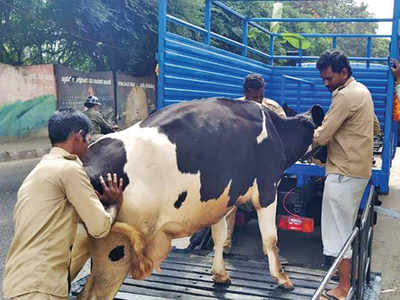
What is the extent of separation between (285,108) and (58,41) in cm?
1086

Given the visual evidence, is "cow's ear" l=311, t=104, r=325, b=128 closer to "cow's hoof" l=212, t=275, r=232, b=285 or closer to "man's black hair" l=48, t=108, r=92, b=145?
"cow's hoof" l=212, t=275, r=232, b=285

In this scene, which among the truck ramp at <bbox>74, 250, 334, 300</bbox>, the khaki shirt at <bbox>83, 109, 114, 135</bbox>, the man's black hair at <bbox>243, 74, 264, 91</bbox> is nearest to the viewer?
the truck ramp at <bbox>74, 250, 334, 300</bbox>

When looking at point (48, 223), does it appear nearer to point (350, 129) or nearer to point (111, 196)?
point (111, 196)

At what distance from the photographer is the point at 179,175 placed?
103 inches

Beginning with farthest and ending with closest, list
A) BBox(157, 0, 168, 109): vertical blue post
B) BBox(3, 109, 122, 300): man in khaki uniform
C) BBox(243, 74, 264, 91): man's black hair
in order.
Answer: BBox(243, 74, 264, 91): man's black hair
BBox(157, 0, 168, 109): vertical blue post
BBox(3, 109, 122, 300): man in khaki uniform

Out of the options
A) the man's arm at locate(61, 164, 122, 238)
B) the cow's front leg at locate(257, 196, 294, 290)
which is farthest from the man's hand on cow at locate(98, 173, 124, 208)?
the cow's front leg at locate(257, 196, 294, 290)

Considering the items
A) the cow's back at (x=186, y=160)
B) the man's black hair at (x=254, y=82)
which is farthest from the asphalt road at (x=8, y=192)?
the man's black hair at (x=254, y=82)

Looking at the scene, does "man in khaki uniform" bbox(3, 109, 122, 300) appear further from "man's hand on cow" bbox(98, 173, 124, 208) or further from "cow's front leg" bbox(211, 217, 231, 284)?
"cow's front leg" bbox(211, 217, 231, 284)

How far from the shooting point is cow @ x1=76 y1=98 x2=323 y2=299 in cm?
243

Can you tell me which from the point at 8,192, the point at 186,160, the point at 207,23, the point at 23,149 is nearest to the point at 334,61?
the point at 186,160

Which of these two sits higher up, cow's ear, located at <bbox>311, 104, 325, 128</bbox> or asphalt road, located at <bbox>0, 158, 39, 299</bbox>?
cow's ear, located at <bbox>311, 104, 325, 128</bbox>

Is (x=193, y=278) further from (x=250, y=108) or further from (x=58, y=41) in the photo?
(x=58, y=41)

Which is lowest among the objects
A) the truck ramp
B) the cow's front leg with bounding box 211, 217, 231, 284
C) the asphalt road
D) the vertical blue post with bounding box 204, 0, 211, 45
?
the asphalt road

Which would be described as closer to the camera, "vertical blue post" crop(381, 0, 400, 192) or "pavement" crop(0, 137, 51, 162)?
"vertical blue post" crop(381, 0, 400, 192)
